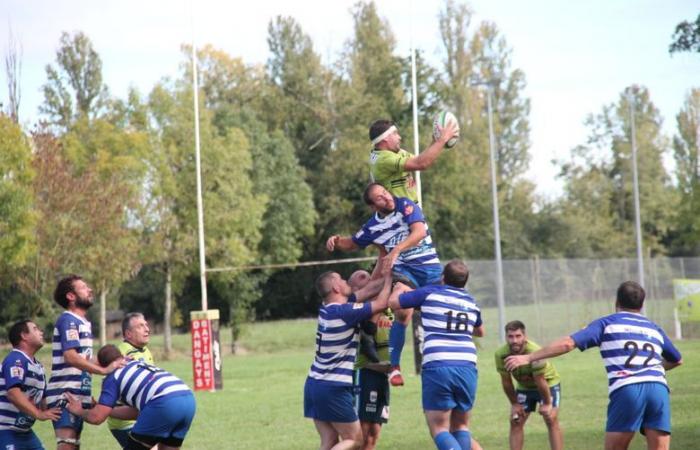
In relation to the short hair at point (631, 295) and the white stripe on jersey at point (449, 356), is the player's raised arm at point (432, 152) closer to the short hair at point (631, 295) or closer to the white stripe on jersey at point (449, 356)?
the white stripe on jersey at point (449, 356)

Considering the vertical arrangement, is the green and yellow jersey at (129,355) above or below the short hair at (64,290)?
below

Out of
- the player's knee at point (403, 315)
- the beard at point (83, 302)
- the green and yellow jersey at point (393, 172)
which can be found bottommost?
the player's knee at point (403, 315)

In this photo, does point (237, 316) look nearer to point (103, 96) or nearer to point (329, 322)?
point (103, 96)

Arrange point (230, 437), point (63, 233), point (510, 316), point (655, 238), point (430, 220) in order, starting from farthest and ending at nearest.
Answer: point (655, 238) → point (430, 220) → point (510, 316) → point (63, 233) → point (230, 437)

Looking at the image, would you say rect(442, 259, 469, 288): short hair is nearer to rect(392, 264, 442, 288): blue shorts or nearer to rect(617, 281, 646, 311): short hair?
rect(392, 264, 442, 288): blue shorts

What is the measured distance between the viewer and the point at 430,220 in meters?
66.1

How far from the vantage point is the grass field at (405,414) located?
1723 centimetres

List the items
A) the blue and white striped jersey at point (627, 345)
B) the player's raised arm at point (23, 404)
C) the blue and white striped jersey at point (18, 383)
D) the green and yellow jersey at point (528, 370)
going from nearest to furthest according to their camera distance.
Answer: the blue and white striped jersey at point (627, 345), the player's raised arm at point (23, 404), the blue and white striped jersey at point (18, 383), the green and yellow jersey at point (528, 370)

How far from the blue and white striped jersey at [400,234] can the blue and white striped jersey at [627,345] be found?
2.18 meters

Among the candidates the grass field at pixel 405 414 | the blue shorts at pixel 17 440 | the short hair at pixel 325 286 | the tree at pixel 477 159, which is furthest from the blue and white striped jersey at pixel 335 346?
the tree at pixel 477 159

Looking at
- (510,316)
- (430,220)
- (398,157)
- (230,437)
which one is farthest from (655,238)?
(398,157)

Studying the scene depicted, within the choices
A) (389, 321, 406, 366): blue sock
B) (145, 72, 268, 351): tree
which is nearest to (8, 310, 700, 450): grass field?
(389, 321, 406, 366): blue sock

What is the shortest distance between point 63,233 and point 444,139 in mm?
30425

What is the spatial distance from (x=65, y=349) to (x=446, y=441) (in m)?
4.16
